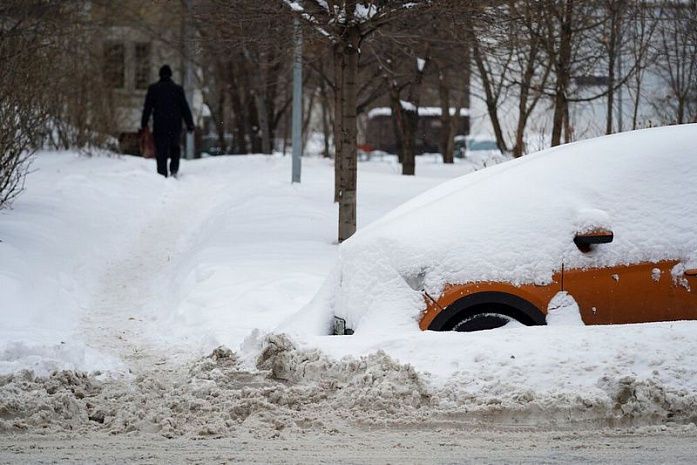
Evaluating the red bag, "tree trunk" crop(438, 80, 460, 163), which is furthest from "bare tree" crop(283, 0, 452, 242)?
"tree trunk" crop(438, 80, 460, 163)

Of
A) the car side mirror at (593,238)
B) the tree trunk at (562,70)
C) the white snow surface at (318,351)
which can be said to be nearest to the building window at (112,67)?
the tree trunk at (562,70)

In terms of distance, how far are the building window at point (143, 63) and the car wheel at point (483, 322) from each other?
36.4 m

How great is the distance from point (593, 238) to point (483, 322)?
0.84 m

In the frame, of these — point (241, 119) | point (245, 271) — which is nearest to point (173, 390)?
point (245, 271)

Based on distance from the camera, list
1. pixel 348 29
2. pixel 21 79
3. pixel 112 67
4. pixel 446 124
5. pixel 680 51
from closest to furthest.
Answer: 1. pixel 348 29
2. pixel 21 79
3. pixel 680 51
4. pixel 112 67
5. pixel 446 124

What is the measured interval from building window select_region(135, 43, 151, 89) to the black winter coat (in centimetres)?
2098

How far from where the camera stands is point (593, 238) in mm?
6137

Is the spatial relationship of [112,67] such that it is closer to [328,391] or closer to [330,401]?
[328,391]

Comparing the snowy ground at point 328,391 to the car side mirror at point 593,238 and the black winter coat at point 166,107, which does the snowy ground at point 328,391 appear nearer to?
the car side mirror at point 593,238

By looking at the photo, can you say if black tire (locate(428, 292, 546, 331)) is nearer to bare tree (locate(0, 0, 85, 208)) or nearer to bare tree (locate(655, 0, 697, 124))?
bare tree (locate(0, 0, 85, 208))

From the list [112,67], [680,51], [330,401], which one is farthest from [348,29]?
[112,67]

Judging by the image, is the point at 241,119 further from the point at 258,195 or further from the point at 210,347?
the point at 210,347

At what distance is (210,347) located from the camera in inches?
291

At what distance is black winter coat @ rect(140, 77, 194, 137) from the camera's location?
803 inches
